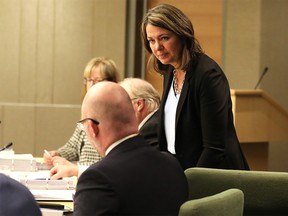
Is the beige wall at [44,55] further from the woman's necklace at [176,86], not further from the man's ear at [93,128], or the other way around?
the man's ear at [93,128]

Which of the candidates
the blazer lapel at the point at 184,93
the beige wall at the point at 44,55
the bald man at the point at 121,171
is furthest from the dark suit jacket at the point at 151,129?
the beige wall at the point at 44,55

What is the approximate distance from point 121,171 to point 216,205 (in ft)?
1.19

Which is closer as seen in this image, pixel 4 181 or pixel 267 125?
pixel 4 181

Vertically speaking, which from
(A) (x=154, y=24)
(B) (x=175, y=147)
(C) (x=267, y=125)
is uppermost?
(A) (x=154, y=24)

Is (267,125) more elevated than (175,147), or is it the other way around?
(175,147)

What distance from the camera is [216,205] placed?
2486mm

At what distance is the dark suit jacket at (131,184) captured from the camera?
239 cm

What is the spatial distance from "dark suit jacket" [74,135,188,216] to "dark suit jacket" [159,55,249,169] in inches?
38.8

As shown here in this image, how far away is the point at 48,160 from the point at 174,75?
1.15 metres

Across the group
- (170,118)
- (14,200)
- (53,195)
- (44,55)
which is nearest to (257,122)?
(44,55)

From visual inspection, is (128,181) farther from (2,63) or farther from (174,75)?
(2,63)

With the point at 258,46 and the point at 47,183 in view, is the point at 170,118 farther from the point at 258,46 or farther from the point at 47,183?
the point at 258,46

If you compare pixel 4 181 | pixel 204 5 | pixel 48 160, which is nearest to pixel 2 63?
pixel 204 5

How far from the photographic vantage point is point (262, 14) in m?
8.84
